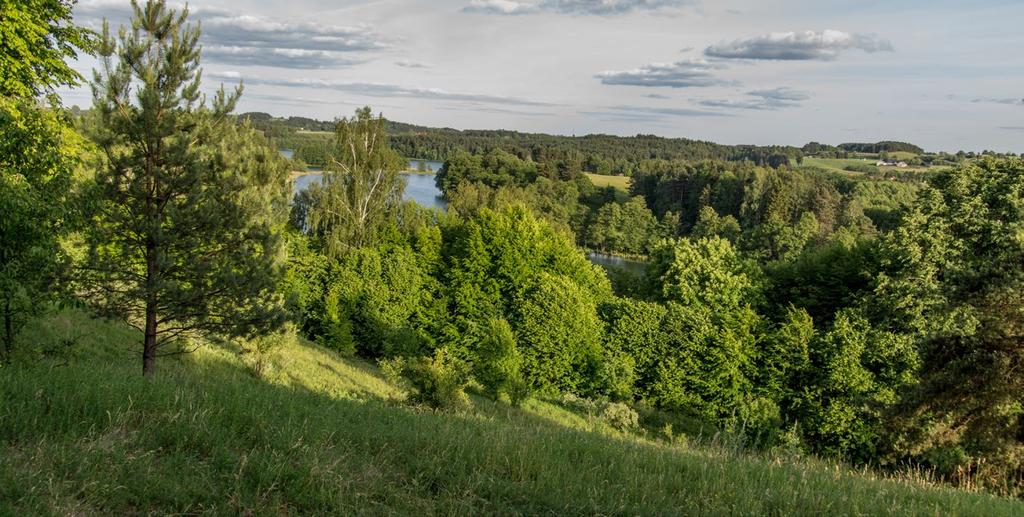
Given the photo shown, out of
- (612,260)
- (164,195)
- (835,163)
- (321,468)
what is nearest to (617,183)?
(612,260)

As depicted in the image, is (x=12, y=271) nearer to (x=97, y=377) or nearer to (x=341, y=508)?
(x=97, y=377)

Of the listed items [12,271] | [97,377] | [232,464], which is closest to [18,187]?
[12,271]

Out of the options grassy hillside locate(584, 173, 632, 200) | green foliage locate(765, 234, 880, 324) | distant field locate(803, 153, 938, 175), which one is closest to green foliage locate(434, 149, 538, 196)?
grassy hillside locate(584, 173, 632, 200)

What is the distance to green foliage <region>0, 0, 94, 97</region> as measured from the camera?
13773 mm

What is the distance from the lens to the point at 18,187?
872cm

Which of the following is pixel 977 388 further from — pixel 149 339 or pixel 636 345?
pixel 149 339

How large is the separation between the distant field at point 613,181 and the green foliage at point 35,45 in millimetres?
108154

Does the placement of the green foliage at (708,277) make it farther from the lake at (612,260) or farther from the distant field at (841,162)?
the distant field at (841,162)

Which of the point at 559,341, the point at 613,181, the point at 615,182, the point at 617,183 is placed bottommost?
the point at 559,341

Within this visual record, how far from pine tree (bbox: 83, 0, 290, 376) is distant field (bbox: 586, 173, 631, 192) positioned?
111326mm

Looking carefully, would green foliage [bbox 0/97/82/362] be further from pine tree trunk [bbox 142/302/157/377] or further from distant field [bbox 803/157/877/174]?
distant field [bbox 803/157/877/174]

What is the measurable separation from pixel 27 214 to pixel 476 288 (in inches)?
939

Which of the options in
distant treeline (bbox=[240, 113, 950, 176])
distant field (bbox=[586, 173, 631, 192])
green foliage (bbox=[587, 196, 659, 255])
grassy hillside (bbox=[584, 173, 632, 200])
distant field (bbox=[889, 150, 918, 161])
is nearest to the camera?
green foliage (bbox=[587, 196, 659, 255])

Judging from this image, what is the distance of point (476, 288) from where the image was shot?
31.8 m
